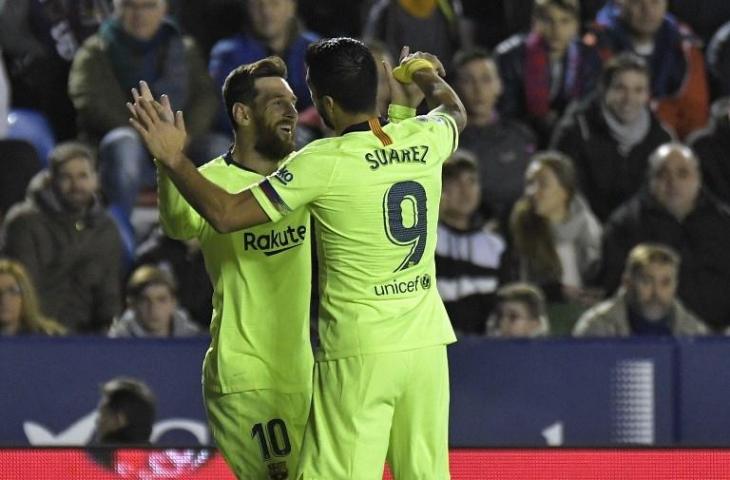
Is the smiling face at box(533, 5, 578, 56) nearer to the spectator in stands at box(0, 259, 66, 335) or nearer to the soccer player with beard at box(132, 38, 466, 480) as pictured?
the spectator in stands at box(0, 259, 66, 335)

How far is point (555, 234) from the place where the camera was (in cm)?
927

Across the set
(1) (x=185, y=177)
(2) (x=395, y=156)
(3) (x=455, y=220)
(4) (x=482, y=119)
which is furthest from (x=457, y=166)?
(1) (x=185, y=177)

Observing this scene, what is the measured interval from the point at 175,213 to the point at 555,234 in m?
4.21

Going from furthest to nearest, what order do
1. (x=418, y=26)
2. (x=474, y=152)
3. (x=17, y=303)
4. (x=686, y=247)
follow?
(x=418, y=26)
(x=474, y=152)
(x=686, y=247)
(x=17, y=303)

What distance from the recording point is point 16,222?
8992 mm

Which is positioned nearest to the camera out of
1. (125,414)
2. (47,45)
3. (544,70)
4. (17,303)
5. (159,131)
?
(159,131)

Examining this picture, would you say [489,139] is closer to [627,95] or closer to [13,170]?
[627,95]

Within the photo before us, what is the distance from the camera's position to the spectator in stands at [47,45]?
32.2 feet

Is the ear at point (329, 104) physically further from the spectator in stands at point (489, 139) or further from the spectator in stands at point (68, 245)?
the spectator in stands at point (489, 139)

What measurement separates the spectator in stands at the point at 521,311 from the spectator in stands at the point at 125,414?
6.29ft

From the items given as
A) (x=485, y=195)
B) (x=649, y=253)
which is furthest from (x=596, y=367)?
(x=485, y=195)

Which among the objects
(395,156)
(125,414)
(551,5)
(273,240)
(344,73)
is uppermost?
(551,5)

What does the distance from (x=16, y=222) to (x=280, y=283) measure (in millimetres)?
3810

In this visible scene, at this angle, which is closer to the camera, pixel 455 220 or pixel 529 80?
pixel 455 220
